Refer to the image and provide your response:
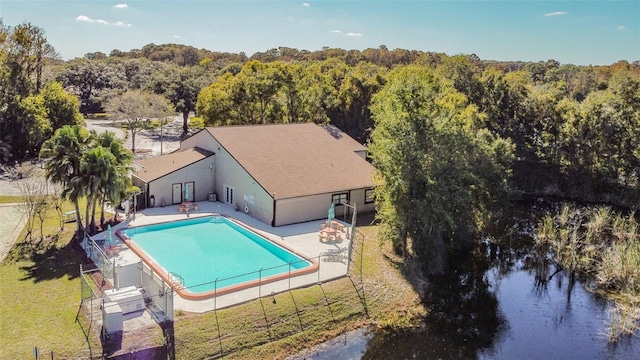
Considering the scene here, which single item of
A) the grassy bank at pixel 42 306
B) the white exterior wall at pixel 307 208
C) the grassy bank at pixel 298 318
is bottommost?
the grassy bank at pixel 298 318

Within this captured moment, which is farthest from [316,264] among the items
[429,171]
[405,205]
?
[429,171]

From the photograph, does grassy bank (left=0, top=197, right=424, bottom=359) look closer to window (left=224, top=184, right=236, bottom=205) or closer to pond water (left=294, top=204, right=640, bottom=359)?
pond water (left=294, top=204, right=640, bottom=359)

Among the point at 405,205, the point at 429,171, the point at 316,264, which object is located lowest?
the point at 316,264

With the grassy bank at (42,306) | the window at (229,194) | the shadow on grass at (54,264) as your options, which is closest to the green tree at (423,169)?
the window at (229,194)

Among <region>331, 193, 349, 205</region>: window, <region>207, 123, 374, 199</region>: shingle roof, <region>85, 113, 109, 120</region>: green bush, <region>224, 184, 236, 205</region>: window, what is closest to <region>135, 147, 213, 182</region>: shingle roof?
<region>207, 123, 374, 199</region>: shingle roof

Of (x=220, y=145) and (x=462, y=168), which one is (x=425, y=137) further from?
(x=220, y=145)

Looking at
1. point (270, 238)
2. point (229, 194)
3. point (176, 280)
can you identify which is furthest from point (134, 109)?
point (176, 280)

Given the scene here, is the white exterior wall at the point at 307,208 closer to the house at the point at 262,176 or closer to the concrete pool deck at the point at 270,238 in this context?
the house at the point at 262,176
